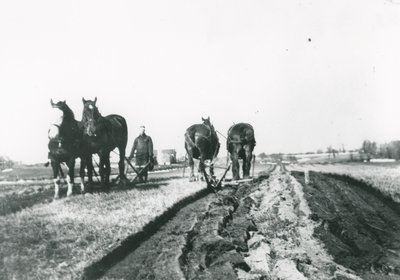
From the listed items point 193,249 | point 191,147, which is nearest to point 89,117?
point 191,147

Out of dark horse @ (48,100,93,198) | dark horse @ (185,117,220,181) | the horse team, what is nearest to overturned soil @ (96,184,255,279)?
dark horse @ (48,100,93,198)

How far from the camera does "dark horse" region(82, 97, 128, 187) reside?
13.6 m

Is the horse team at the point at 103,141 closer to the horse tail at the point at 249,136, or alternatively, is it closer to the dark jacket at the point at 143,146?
the horse tail at the point at 249,136

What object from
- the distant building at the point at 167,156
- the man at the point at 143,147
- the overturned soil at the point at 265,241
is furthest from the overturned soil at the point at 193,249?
the distant building at the point at 167,156

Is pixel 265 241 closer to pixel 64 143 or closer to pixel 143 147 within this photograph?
pixel 64 143

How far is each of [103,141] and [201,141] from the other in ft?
13.0

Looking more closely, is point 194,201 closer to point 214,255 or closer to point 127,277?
point 214,255

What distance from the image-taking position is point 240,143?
1666cm

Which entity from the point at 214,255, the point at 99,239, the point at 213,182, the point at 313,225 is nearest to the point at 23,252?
the point at 99,239

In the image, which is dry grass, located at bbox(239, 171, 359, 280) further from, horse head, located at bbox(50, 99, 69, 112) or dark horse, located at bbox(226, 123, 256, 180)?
horse head, located at bbox(50, 99, 69, 112)

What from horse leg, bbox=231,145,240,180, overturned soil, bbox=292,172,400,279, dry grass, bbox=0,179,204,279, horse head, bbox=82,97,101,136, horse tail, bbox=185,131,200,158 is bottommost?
overturned soil, bbox=292,172,400,279

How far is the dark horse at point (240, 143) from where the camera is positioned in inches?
657

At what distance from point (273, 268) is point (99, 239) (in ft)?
9.37

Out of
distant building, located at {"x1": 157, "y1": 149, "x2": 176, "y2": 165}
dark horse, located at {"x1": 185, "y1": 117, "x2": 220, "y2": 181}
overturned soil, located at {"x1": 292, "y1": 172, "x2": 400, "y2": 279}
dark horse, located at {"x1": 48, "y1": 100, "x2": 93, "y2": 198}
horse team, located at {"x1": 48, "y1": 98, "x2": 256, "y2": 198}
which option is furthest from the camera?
distant building, located at {"x1": 157, "y1": 149, "x2": 176, "y2": 165}
